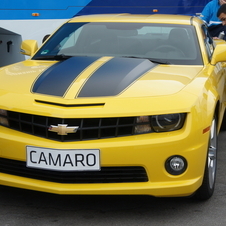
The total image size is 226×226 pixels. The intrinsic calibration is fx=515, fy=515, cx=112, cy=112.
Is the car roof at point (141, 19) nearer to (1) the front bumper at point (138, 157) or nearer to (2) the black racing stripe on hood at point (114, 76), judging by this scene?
(2) the black racing stripe on hood at point (114, 76)

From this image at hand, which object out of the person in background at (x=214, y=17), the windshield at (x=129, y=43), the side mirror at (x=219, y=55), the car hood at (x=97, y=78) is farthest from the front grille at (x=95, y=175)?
the person in background at (x=214, y=17)

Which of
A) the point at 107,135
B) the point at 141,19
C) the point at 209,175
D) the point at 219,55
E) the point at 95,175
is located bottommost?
the point at 209,175

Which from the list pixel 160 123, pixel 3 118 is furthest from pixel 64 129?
pixel 160 123

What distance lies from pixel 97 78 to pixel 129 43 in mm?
1212

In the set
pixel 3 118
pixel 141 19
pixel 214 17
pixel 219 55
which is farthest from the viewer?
pixel 214 17

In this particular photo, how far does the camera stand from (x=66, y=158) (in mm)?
3199

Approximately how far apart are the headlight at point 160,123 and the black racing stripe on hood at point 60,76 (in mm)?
585

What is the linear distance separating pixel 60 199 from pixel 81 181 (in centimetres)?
51

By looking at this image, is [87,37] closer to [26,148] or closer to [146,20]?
[146,20]

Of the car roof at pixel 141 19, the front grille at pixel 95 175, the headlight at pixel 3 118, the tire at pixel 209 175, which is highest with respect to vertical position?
the car roof at pixel 141 19

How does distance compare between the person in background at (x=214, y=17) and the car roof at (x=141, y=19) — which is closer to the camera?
the car roof at (x=141, y=19)

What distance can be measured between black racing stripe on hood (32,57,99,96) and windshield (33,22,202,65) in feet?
1.52

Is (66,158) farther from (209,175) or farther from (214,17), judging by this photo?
(214,17)

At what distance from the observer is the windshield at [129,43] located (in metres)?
4.68
